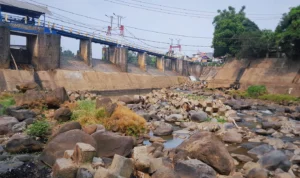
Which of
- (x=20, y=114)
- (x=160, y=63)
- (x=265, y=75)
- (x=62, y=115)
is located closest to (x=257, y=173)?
(x=62, y=115)

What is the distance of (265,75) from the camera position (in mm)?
31438

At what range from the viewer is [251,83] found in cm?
3200

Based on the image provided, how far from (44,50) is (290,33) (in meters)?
24.6

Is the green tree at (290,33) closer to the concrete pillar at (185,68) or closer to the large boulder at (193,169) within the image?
A: the large boulder at (193,169)

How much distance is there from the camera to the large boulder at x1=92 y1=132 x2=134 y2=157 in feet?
23.2

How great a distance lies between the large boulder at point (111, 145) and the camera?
23.2ft

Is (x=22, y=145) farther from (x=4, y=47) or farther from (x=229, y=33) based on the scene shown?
(x=229, y=33)

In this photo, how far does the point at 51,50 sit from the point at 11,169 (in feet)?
75.4

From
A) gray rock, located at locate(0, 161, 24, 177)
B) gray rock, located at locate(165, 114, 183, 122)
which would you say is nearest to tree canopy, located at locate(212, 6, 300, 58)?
gray rock, located at locate(165, 114, 183, 122)

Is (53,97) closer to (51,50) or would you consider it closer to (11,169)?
(11,169)

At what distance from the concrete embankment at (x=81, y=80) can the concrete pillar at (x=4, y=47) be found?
0.91 m

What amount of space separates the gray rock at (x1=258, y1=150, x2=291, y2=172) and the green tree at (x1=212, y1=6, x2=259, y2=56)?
32055 mm

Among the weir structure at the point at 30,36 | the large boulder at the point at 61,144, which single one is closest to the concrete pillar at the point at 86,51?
Result: the weir structure at the point at 30,36

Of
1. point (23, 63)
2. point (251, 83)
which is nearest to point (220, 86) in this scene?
point (251, 83)
